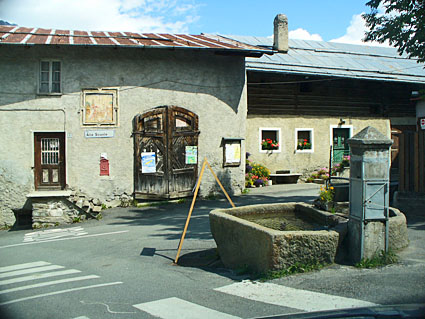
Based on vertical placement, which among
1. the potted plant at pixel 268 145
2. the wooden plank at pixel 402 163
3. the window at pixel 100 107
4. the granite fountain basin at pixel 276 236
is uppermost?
the window at pixel 100 107

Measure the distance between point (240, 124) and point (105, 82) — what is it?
4909 mm

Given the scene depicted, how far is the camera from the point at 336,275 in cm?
563

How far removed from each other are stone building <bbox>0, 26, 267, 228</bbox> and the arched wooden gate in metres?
0.03

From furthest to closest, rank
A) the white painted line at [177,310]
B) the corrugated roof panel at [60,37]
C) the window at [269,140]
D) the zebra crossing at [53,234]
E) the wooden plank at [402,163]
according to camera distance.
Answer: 1. the window at [269,140]
2. the corrugated roof panel at [60,37]
3. the zebra crossing at [53,234]
4. the wooden plank at [402,163]
5. the white painted line at [177,310]

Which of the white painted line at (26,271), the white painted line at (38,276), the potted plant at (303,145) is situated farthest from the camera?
the potted plant at (303,145)

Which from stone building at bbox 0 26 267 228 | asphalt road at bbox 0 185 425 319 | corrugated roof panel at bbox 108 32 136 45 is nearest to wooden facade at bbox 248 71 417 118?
stone building at bbox 0 26 267 228

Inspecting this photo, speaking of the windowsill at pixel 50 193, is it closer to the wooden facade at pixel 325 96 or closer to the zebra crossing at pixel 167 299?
the zebra crossing at pixel 167 299

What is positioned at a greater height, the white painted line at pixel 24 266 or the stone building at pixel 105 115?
the stone building at pixel 105 115

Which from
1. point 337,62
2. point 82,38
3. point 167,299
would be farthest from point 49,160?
point 337,62

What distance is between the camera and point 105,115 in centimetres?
1377

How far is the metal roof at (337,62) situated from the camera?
18766mm

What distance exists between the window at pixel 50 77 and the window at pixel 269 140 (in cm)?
843

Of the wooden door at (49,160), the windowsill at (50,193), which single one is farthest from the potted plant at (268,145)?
the windowsill at (50,193)

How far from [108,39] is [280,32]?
8.65 m
